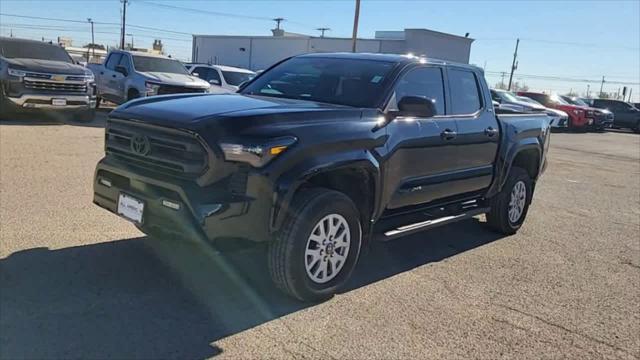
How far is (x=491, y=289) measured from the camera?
189 inches

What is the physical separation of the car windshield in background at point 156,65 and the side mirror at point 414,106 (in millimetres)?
12042

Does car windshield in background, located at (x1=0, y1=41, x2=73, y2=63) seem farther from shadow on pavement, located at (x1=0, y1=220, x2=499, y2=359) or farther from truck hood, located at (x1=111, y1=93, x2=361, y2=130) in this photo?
truck hood, located at (x1=111, y1=93, x2=361, y2=130)

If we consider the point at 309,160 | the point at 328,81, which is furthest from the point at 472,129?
the point at 309,160

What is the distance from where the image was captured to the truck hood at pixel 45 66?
1228cm

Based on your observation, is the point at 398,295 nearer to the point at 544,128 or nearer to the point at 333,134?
the point at 333,134

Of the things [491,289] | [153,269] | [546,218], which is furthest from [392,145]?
[546,218]

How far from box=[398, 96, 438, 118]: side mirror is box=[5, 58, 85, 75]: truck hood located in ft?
34.5

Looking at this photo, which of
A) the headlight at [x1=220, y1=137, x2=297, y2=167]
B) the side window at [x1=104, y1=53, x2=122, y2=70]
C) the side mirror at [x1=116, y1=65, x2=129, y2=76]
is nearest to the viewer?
the headlight at [x1=220, y1=137, x2=297, y2=167]

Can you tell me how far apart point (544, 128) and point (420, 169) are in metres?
3.00

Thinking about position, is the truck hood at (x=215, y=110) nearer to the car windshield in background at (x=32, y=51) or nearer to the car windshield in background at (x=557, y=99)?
the car windshield in background at (x=32, y=51)

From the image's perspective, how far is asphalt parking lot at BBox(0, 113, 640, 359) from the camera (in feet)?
11.5

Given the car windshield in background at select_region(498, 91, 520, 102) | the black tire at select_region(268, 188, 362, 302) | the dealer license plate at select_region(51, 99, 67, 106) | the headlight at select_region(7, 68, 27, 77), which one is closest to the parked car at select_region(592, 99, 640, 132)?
the car windshield in background at select_region(498, 91, 520, 102)

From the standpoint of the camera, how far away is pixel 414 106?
4555 mm

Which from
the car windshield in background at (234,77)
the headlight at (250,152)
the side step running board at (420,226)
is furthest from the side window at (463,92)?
the car windshield in background at (234,77)
